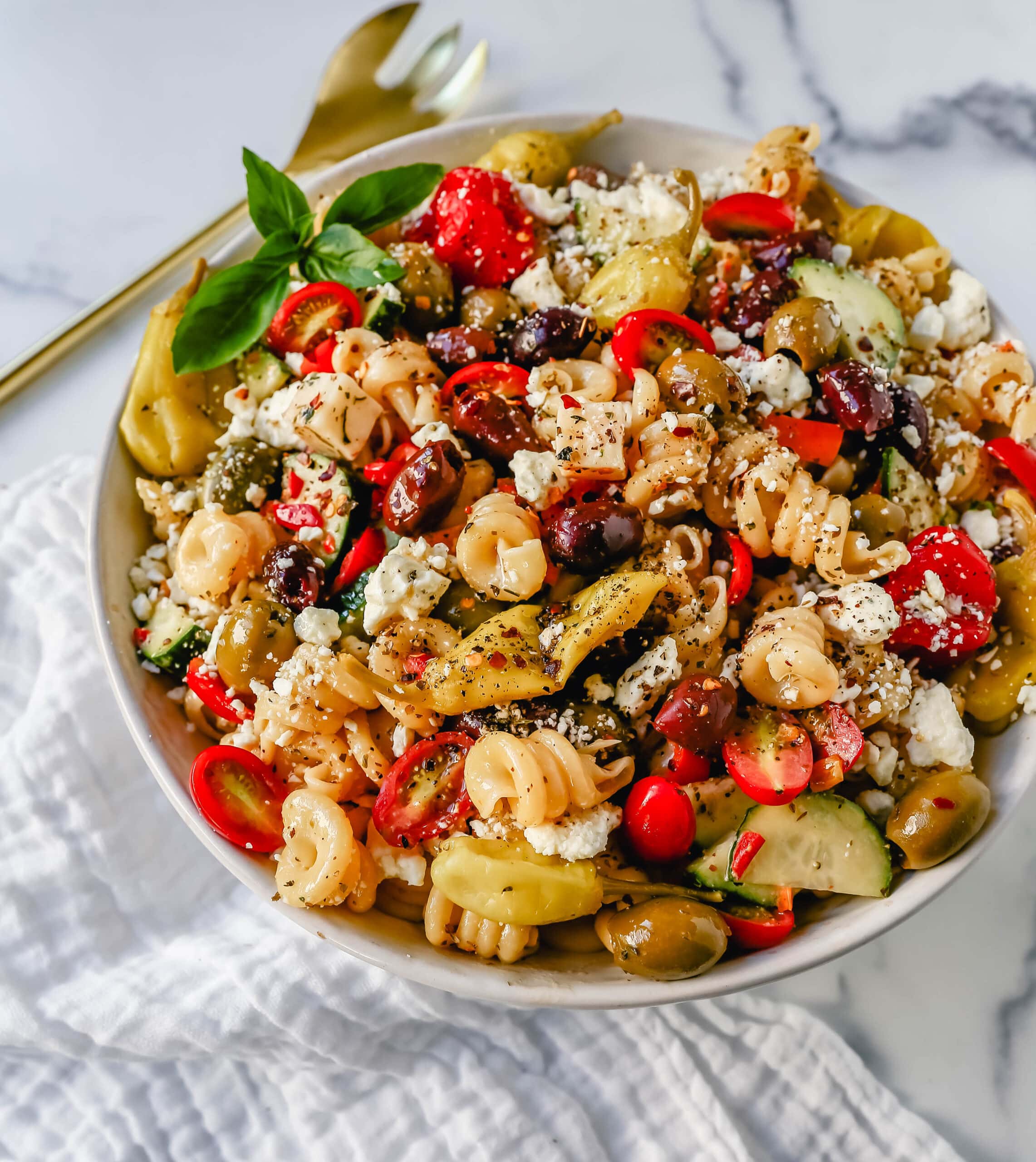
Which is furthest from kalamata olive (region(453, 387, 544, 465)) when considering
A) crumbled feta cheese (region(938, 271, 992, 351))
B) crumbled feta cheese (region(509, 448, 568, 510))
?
crumbled feta cheese (region(938, 271, 992, 351))

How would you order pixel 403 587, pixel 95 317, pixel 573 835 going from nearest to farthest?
1. pixel 573 835
2. pixel 403 587
3. pixel 95 317

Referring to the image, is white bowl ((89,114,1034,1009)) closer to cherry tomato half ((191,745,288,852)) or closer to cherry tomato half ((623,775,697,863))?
cherry tomato half ((191,745,288,852))

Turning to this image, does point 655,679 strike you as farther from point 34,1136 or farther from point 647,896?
point 34,1136

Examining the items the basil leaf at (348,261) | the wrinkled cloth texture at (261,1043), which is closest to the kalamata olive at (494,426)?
the basil leaf at (348,261)

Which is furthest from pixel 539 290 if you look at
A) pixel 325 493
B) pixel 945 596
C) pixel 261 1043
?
pixel 261 1043

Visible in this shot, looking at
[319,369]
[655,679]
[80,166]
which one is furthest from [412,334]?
[80,166]

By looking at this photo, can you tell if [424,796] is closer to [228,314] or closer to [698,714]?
[698,714]

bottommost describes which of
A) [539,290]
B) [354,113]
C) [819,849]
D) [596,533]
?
[819,849]
